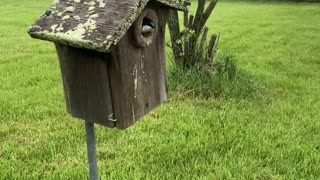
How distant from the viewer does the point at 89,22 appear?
2404 millimetres

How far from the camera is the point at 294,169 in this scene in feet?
13.3

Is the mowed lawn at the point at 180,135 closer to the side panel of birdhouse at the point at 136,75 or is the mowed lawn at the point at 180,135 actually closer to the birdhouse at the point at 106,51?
the side panel of birdhouse at the point at 136,75

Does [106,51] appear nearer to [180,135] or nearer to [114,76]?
[114,76]

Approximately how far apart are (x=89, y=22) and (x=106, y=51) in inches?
8.7

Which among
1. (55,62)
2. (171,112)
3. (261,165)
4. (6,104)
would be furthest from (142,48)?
(55,62)

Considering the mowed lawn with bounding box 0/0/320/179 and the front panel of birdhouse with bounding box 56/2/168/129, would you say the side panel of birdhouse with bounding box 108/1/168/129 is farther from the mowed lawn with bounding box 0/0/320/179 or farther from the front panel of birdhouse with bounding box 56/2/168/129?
the mowed lawn with bounding box 0/0/320/179

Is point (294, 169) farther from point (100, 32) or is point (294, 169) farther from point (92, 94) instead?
point (100, 32)

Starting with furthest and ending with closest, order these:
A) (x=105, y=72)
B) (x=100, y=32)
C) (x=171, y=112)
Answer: (x=171, y=112) < (x=105, y=72) < (x=100, y=32)

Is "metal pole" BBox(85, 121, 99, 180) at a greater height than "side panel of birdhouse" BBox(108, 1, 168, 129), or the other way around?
"side panel of birdhouse" BBox(108, 1, 168, 129)

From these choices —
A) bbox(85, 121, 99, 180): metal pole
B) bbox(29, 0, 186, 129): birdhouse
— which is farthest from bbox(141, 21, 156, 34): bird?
bbox(85, 121, 99, 180): metal pole

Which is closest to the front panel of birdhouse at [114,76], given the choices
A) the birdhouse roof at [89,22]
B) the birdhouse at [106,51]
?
the birdhouse at [106,51]

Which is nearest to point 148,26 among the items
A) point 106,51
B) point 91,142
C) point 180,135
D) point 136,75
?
point 136,75

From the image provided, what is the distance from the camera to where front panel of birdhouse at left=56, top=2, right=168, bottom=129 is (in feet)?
8.43

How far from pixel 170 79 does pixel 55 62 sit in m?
3.24
